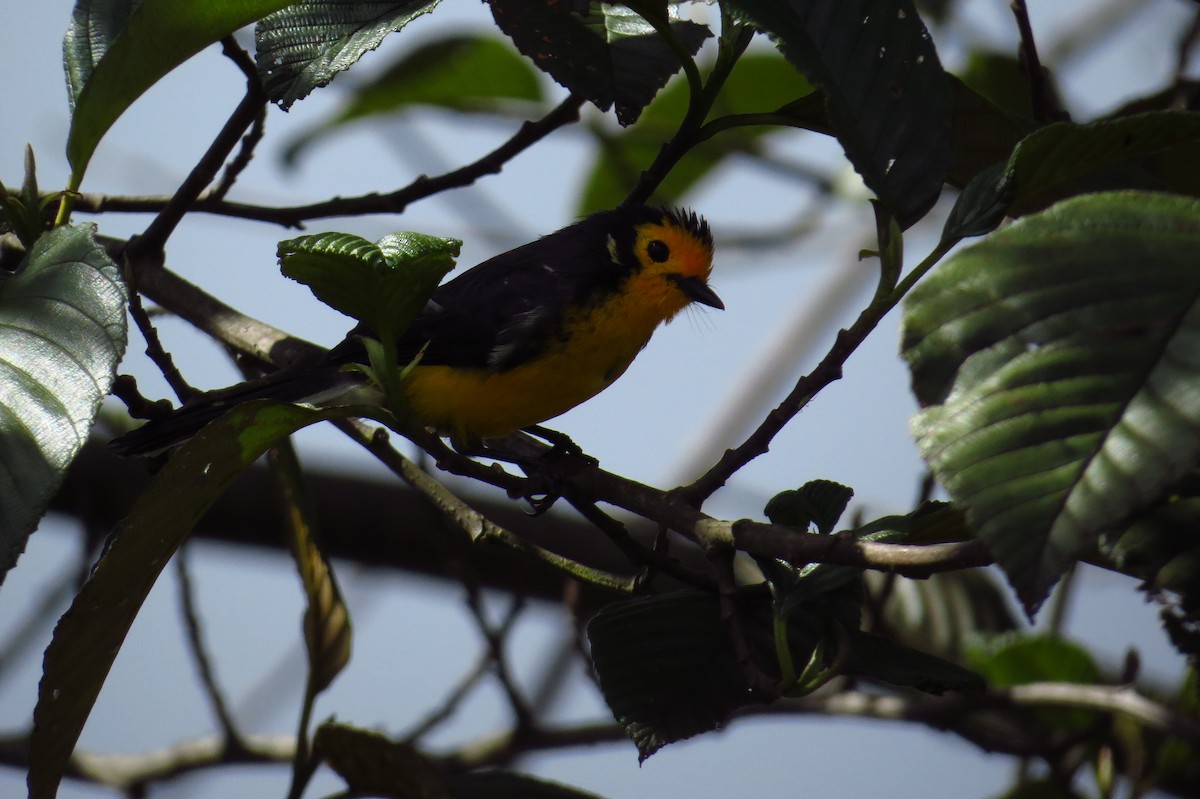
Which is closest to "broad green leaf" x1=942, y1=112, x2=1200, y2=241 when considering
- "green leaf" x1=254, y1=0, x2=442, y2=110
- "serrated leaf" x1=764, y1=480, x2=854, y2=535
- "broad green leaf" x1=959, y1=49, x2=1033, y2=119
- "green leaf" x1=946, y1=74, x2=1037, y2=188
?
"serrated leaf" x1=764, y1=480, x2=854, y2=535

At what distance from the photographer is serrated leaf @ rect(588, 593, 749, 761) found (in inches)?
74.0

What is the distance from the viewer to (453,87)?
4.06 m

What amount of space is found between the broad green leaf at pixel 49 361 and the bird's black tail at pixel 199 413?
0.84 metres

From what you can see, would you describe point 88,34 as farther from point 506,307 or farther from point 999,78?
point 999,78

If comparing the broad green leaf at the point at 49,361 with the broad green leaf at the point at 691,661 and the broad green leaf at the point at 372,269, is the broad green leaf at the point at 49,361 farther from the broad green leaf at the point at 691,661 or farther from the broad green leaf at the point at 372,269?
the broad green leaf at the point at 691,661

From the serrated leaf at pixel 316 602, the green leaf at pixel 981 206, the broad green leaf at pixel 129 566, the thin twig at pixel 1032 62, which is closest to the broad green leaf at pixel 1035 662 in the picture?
the thin twig at pixel 1032 62

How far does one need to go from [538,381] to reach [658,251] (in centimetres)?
71

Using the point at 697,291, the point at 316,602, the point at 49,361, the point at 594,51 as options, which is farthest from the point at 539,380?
the point at 49,361

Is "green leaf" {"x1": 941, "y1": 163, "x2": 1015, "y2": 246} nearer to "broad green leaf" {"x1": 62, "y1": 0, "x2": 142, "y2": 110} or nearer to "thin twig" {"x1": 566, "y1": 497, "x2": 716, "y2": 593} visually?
"thin twig" {"x1": 566, "y1": 497, "x2": 716, "y2": 593}

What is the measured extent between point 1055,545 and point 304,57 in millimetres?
1417

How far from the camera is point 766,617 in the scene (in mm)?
2035

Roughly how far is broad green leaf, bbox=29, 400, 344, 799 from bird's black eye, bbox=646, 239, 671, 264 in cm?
215

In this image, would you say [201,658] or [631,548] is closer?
[631,548]

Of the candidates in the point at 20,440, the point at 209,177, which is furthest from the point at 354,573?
the point at 20,440
